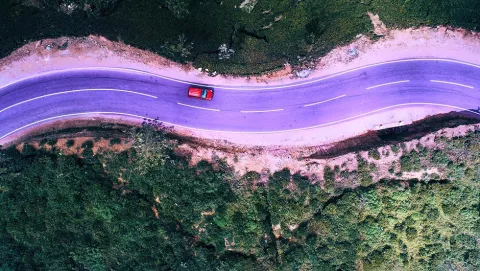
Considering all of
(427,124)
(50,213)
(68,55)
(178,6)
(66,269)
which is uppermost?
(178,6)

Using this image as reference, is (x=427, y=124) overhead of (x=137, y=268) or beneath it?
overhead

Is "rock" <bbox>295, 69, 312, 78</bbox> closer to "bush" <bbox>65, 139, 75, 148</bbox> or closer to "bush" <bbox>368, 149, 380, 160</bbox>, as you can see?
"bush" <bbox>368, 149, 380, 160</bbox>

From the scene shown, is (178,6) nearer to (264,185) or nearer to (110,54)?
(110,54)

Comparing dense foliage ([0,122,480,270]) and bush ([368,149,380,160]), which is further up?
bush ([368,149,380,160])

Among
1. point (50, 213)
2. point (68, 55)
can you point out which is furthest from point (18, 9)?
point (50, 213)

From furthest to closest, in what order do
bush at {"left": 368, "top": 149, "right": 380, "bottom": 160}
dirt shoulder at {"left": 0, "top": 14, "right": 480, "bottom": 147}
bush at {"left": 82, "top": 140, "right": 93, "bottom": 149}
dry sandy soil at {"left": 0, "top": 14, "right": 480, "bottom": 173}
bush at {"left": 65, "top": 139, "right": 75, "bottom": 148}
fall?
dirt shoulder at {"left": 0, "top": 14, "right": 480, "bottom": 147} → dry sandy soil at {"left": 0, "top": 14, "right": 480, "bottom": 173} → bush at {"left": 65, "top": 139, "right": 75, "bottom": 148} → bush at {"left": 82, "top": 140, "right": 93, "bottom": 149} → bush at {"left": 368, "top": 149, "right": 380, "bottom": 160}

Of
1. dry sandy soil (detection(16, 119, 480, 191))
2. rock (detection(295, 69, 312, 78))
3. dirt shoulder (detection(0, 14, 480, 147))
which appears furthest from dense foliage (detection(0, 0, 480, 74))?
dry sandy soil (detection(16, 119, 480, 191))
